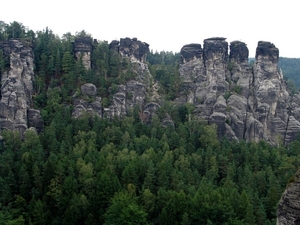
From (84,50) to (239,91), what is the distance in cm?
3331

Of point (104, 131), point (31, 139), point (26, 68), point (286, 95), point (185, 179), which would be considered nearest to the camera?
point (185, 179)

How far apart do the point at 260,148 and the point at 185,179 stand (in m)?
18.7

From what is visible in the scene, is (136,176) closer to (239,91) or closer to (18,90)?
(18,90)

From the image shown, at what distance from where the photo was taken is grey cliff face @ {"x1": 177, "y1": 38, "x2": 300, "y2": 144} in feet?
237

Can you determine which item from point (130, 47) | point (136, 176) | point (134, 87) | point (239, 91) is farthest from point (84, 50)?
point (136, 176)

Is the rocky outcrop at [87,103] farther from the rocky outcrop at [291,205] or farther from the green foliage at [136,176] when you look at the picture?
the rocky outcrop at [291,205]

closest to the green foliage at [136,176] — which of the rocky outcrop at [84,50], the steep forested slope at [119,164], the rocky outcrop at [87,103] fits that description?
the steep forested slope at [119,164]

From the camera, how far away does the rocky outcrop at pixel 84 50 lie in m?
80.8

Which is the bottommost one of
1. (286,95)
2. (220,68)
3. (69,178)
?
(69,178)

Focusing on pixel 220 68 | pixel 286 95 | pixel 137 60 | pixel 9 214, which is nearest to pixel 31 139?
pixel 9 214

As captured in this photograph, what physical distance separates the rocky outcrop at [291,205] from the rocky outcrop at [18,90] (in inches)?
1990

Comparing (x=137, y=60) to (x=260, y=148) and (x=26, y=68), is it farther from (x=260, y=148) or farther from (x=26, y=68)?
(x=260, y=148)

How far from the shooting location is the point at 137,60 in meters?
85.8

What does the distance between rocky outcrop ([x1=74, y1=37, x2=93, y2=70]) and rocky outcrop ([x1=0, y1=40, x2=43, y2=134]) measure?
32.1ft
